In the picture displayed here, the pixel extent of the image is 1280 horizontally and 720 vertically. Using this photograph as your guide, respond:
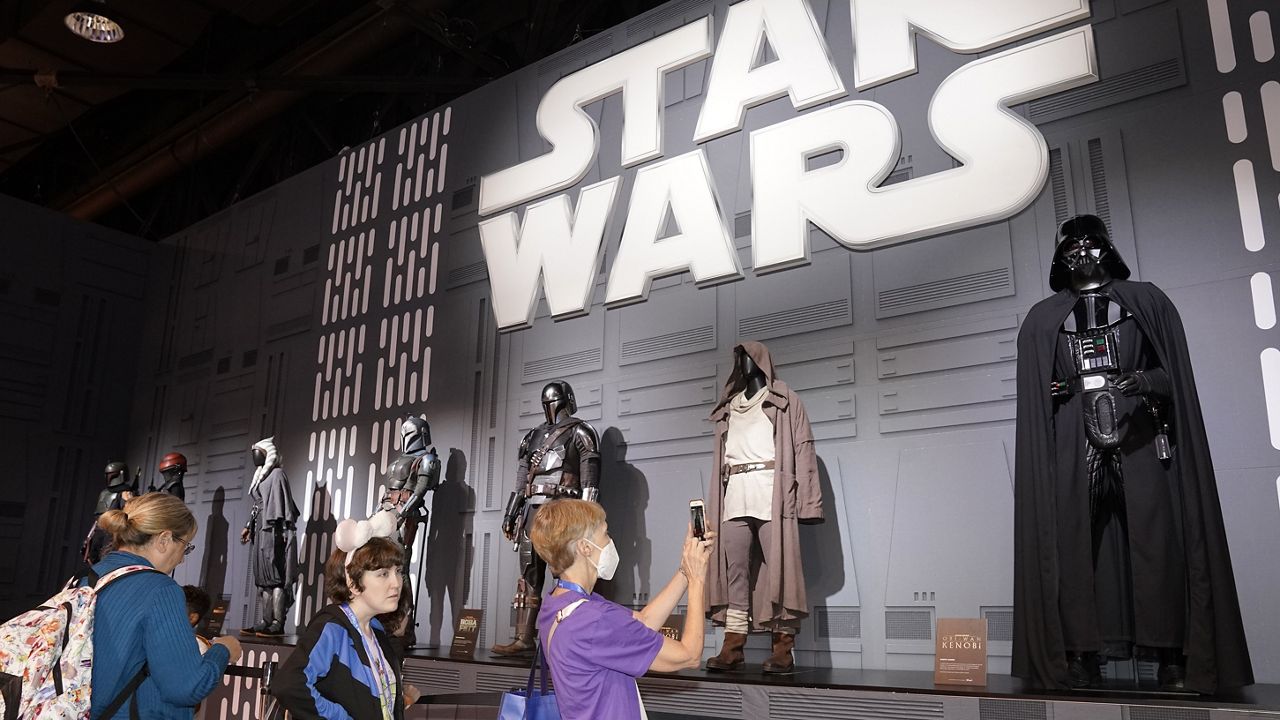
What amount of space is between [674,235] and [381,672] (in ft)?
12.5

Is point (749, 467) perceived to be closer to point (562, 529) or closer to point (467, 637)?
point (467, 637)

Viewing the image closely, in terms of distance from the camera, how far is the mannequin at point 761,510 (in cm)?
441

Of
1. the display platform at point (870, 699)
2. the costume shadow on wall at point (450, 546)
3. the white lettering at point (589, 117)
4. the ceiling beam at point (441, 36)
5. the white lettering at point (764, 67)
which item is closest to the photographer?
the display platform at point (870, 699)

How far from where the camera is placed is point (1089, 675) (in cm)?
363

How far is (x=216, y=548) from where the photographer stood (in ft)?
29.5

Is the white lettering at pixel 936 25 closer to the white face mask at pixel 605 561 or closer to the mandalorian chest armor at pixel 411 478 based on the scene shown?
the mandalorian chest armor at pixel 411 478

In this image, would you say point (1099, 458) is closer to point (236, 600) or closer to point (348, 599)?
point (348, 599)

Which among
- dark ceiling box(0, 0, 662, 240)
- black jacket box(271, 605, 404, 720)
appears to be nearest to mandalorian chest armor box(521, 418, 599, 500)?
black jacket box(271, 605, 404, 720)

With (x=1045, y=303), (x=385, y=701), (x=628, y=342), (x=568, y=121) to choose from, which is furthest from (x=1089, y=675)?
(x=568, y=121)

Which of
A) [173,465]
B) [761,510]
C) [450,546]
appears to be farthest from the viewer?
[173,465]

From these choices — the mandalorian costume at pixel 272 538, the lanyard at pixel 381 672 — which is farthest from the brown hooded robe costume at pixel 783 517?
the mandalorian costume at pixel 272 538

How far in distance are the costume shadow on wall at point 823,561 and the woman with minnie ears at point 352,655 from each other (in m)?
2.53

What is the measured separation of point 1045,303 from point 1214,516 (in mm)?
1072

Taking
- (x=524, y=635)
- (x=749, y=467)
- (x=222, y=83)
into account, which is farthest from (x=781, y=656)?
(x=222, y=83)
